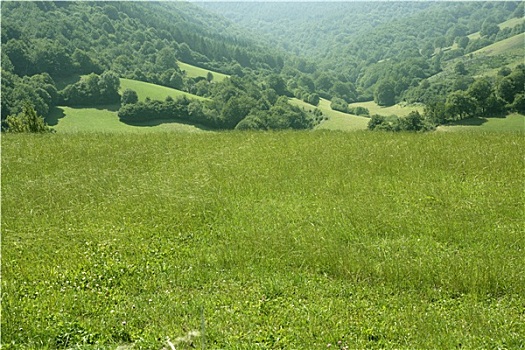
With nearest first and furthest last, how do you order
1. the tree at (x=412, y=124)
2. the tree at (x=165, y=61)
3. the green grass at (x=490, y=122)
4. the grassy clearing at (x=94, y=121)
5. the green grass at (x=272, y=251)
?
the green grass at (x=272, y=251) < the tree at (x=412, y=124) < the green grass at (x=490, y=122) < the grassy clearing at (x=94, y=121) < the tree at (x=165, y=61)

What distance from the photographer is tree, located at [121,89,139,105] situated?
408 ft

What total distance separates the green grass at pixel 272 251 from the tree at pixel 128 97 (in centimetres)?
11630

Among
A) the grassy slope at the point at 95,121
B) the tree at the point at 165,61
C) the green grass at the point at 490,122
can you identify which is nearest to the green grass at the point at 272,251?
the green grass at the point at 490,122

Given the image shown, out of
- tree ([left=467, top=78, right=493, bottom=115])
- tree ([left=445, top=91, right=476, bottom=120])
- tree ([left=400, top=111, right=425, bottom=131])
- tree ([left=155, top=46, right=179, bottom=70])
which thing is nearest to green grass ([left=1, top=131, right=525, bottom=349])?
tree ([left=400, top=111, right=425, bottom=131])

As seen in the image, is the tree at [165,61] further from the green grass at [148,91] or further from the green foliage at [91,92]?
the green foliage at [91,92]

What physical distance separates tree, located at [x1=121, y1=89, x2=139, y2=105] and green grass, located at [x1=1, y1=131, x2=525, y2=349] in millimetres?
116302

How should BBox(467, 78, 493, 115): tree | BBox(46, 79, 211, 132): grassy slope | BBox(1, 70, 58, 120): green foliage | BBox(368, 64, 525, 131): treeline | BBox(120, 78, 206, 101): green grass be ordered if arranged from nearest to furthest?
BBox(368, 64, 525, 131): treeline
BBox(467, 78, 493, 115): tree
BBox(1, 70, 58, 120): green foliage
BBox(46, 79, 211, 132): grassy slope
BBox(120, 78, 206, 101): green grass

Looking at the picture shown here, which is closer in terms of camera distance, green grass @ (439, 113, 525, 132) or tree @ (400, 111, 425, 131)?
tree @ (400, 111, 425, 131)

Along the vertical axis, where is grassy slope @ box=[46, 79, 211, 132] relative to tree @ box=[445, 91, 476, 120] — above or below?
below

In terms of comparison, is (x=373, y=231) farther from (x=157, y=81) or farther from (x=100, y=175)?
(x=157, y=81)

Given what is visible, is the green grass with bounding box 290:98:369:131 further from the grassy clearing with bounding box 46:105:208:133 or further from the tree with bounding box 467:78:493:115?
the tree with bounding box 467:78:493:115

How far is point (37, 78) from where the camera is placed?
4820 inches

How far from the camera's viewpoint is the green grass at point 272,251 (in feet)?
18.6

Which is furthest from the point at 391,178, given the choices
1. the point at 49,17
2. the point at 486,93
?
the point at 49,17
